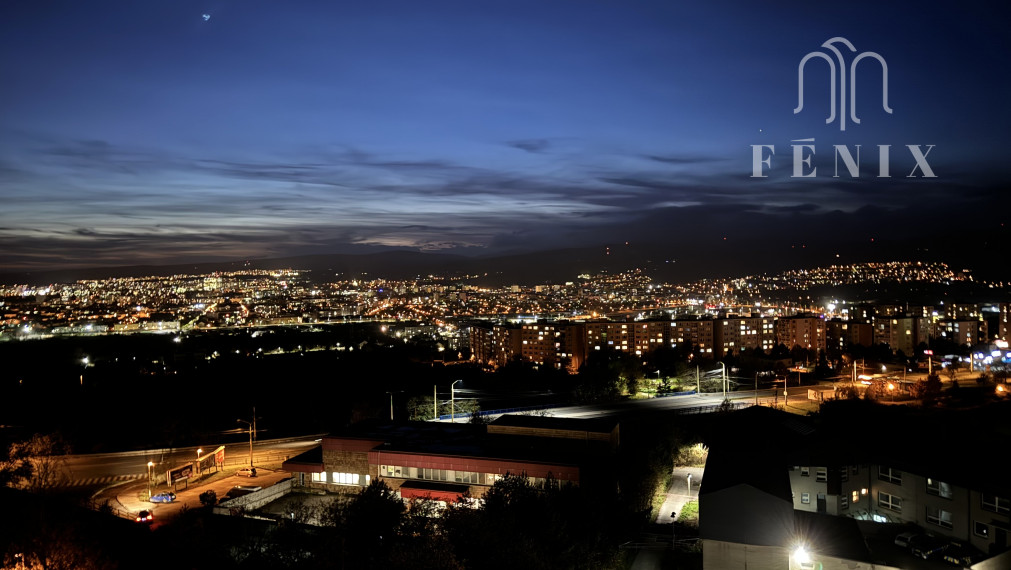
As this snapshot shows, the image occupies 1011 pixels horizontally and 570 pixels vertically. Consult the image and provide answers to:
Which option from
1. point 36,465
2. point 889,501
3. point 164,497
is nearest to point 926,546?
point 889,501

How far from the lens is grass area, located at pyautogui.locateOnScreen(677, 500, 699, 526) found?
33.5 ft

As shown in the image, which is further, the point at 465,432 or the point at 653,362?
the point at 653,362

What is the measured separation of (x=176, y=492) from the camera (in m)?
11.7

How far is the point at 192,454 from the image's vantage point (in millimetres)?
14656

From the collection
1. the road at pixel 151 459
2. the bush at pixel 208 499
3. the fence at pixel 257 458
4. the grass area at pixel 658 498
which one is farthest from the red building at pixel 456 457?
the road at pixel 151 459

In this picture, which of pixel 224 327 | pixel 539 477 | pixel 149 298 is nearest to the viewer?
pixel 539 477

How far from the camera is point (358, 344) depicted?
145 ft

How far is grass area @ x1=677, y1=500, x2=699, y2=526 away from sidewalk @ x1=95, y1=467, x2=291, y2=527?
7.16 m

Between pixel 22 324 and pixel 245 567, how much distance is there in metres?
54.3

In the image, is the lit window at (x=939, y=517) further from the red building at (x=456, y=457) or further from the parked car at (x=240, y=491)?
the parked car at (x=240, y=491)

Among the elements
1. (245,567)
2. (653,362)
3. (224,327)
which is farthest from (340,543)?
(224,327)

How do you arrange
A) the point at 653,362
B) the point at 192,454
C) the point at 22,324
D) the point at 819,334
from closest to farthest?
the point at 192,454 → the point at 653,362 → the point at 819,334 → the point at 22,324

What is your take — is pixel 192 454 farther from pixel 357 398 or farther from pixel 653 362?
pixel 653 362

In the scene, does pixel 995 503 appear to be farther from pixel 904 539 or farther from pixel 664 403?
pixel 664 403
